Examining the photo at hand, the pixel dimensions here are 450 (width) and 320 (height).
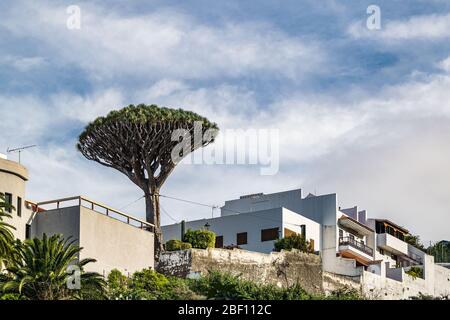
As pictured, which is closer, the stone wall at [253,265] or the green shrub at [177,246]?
the stone wall at [253,265]

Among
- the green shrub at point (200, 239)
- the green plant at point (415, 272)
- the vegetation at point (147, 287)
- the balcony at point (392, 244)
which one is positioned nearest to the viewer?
the vegetation at point (147, 287)

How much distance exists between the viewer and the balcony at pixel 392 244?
327 feet

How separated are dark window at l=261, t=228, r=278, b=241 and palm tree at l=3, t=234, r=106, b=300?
2434 cm

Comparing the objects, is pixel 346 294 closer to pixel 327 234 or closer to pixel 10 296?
pixel 327 234

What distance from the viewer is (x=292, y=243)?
260 ft

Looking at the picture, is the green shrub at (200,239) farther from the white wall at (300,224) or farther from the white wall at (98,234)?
the white wall at (300,224)

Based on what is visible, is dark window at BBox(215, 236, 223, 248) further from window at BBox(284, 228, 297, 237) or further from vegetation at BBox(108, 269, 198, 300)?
vegetation at BBox(108, 269, 198, 300)

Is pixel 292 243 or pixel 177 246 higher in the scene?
pixel 292 243

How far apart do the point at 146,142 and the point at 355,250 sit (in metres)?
21.4

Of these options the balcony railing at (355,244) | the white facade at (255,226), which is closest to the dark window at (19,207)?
the white facade at (255,226)

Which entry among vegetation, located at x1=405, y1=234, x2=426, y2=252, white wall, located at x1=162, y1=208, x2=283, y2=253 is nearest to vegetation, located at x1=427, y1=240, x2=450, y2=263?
vegetation, located at x1=405, y1=234, x2=426, y2=252

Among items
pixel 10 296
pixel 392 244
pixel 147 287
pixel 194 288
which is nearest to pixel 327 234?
pixel 392 244

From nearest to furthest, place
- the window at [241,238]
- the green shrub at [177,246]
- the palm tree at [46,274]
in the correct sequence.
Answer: the palm tree at [46,274], the green shrub at [177,246], the window at [241,238]
